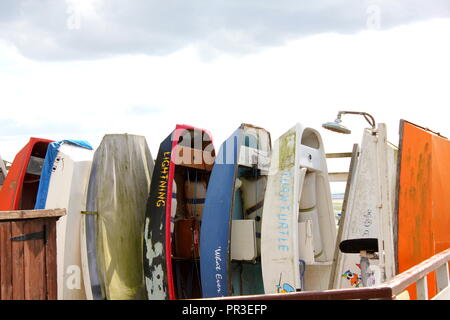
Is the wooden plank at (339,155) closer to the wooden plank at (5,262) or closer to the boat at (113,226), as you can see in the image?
the boat at (113,226)

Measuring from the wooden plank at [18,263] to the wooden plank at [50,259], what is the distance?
0.61 ft

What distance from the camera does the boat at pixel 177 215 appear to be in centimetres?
524

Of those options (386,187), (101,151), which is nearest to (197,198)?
(101,151)

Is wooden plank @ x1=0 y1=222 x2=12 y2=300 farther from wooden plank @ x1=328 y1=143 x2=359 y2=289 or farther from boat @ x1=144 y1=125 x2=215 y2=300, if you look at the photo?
wooden plank @ x1=328 y1=143 x2=359 y2=289

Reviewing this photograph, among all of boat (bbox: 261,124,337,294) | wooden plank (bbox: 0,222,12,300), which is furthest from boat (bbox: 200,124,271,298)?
wooden plank (bbox: 0,222,12,300)

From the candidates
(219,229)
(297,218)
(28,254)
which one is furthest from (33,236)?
(297,218)

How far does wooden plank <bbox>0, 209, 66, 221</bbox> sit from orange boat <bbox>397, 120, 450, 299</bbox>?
2.18 metres

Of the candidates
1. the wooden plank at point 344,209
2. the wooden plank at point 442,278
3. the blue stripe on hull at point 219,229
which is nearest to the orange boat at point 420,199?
the wooden plank at point 442,278

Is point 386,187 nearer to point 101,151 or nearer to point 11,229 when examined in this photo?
point 11,229

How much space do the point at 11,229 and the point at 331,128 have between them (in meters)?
2.53

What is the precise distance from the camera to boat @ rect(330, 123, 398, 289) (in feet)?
11.8
